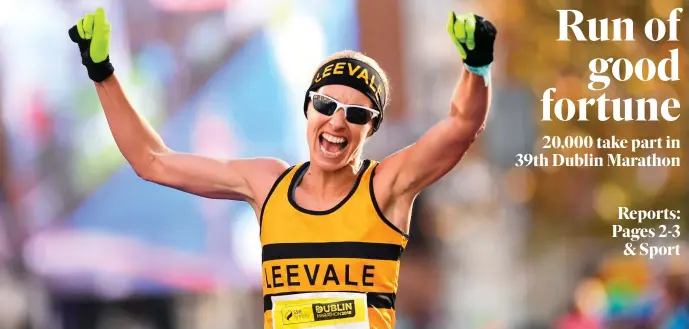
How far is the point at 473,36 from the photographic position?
471 cm

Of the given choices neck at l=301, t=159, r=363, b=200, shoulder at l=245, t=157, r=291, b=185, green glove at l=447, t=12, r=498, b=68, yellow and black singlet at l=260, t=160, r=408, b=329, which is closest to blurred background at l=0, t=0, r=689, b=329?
shoulder at l=245, t=157, r=291, b=185

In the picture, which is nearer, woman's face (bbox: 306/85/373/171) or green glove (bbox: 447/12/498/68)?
green glove (bbox: 447/12/498/68)

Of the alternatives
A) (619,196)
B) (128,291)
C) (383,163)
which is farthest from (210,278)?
(383,163)

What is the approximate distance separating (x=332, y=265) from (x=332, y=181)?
412 mm

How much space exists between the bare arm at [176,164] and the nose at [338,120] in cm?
43

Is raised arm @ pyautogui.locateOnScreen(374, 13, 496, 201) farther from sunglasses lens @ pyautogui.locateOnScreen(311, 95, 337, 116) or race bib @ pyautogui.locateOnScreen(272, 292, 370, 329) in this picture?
race bib @ pyautogui.locateOnScreen(272, 292, 370, 329)

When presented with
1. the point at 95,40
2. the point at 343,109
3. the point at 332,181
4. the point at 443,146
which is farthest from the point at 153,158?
the point at 443,146

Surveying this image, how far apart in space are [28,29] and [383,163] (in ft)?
31.1

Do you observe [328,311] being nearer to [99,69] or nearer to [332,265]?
[332,265]

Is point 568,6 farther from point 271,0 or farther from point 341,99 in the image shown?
point 341,99

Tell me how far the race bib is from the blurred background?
8075 mm

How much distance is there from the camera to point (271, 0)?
14.4 meters

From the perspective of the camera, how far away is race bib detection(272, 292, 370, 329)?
Result: 16.3 feet

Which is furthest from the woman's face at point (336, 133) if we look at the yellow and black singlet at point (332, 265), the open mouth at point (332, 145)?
the yellow and black singlet at point (332, 265)
